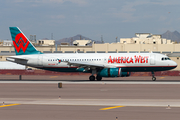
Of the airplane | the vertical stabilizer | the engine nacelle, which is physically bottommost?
the engine nacelle

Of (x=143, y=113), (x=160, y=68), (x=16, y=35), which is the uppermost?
(x=16, y=35)

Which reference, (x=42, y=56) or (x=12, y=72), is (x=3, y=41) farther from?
(x=42, y=56)

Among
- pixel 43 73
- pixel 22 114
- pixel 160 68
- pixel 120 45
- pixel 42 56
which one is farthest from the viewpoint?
pixel 120 45

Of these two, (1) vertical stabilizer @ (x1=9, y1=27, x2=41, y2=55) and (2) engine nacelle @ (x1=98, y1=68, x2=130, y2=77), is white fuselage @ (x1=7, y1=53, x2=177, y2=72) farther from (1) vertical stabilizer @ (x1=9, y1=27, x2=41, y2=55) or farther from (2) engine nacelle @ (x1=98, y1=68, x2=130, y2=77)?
(2) engine nacelle @ (x1=98, y1=68, x2=130, y2=77)

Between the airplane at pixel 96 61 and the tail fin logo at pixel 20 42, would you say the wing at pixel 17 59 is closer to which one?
the airplane at pixel 96 61

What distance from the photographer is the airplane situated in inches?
1959

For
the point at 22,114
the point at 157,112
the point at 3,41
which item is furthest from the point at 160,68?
the point at 3,41

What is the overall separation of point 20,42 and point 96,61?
14696mm

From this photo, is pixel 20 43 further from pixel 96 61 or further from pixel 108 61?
pixel 108 61

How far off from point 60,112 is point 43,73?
54730 millimetres

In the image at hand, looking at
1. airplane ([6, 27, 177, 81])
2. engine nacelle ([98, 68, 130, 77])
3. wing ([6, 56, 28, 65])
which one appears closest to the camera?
engine nacelle ([98, 68, 130, 77])

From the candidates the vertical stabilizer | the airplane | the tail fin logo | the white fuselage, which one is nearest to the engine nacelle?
the airplane

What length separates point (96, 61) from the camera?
5184 centimetres

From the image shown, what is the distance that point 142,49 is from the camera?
399 feet
